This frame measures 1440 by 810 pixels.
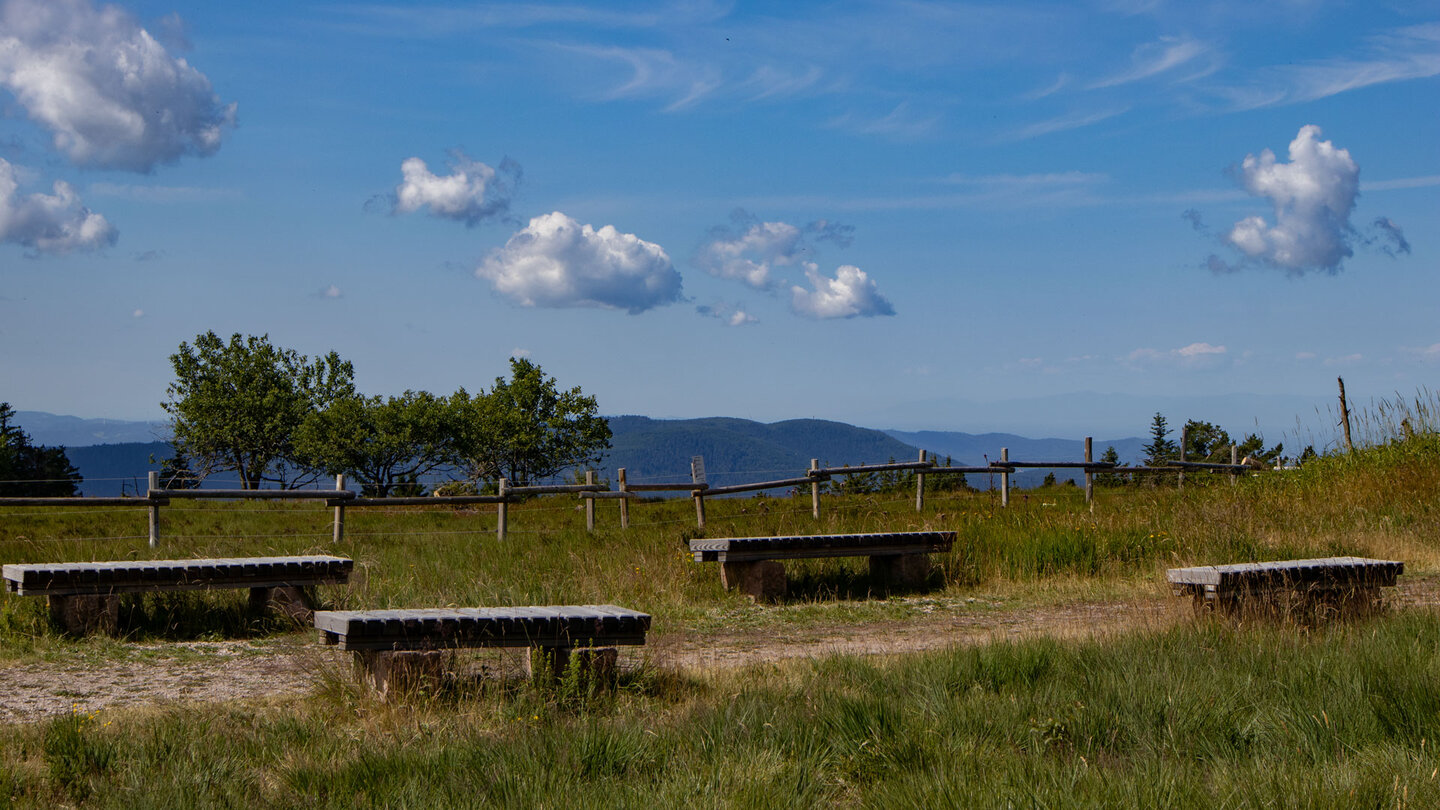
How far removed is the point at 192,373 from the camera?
58625 millimetres

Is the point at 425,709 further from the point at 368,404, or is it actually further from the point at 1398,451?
the point at 368,404

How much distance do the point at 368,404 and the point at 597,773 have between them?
58.0 meters

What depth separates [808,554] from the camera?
9289 millimetres

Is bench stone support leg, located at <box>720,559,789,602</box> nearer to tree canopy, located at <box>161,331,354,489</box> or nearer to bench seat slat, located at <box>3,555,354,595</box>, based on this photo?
bench seat slat, located at <box>3,555,354,595</box>

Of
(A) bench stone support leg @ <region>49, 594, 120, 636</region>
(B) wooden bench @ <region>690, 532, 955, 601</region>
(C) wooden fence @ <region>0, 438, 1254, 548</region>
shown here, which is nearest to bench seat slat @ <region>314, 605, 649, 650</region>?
(A) bench stone support leg @ <region>49, 594, 120, 636</region>

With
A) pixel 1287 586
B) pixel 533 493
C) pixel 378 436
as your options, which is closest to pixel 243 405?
pixel 378 436

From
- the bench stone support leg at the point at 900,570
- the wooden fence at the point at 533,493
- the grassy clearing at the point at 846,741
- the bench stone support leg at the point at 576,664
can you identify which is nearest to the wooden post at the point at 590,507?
the wooden fence at the point at 533,493

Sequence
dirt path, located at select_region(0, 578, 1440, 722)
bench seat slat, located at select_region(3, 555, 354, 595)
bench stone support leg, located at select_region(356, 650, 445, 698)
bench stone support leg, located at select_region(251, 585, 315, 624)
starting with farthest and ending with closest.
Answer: bench stone support leg, located at select_region(251, 585, 315, 624) → bench seat slat, located at select_region(3, 555, 354, 595) → dirt path, located at select_region(0, 578, 1440, 722) → bench stone support leg, located at select_region(356, 650, 445, 698)

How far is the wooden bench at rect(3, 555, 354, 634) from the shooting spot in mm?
7133

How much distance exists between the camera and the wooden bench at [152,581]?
281 inches

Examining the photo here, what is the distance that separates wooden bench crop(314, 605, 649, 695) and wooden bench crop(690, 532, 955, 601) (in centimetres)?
340

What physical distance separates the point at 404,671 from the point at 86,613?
3558 millimetres

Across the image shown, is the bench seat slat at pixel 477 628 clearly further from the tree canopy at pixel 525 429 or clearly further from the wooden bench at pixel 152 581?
the tree canopy at pixel 525 429

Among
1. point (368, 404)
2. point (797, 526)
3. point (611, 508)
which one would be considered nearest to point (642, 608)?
point (797, 526)
